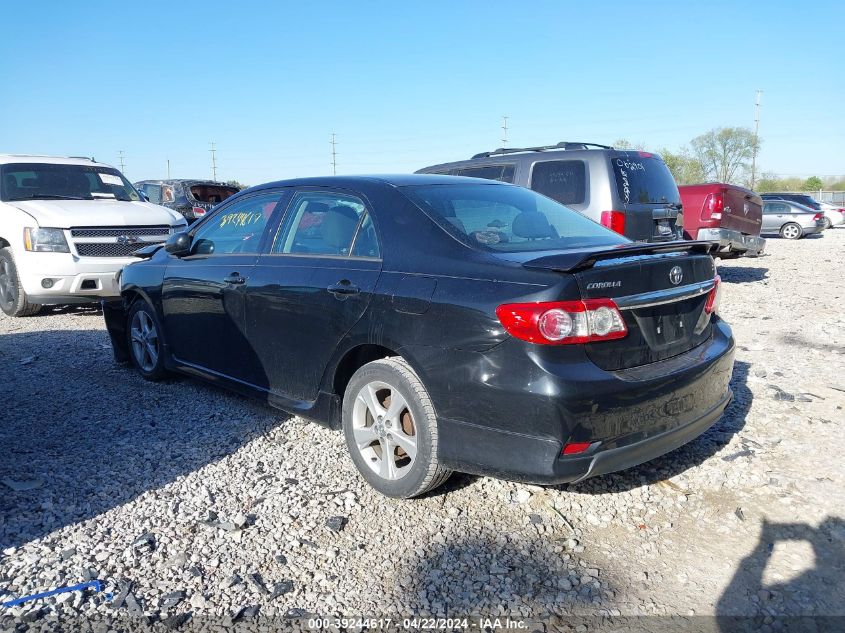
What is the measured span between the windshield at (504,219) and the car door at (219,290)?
124 centimetres

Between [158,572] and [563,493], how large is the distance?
198cm

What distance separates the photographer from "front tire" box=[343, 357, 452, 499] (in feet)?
10.7

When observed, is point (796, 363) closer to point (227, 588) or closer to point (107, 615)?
point (227, 588)

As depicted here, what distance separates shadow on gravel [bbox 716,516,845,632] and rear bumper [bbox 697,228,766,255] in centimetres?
865

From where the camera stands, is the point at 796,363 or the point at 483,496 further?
the point at 796,363

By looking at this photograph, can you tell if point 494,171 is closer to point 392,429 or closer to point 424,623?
point 392,429

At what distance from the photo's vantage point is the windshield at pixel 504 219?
3527mm

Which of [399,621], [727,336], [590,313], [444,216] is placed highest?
[444,216]

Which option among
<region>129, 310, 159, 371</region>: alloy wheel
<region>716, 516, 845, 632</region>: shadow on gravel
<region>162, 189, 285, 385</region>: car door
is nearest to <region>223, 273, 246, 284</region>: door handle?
<region>162, 189, 285, 385</region>: car door

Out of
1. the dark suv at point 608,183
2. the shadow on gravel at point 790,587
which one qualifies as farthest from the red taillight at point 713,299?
the dark suv at point 608,183

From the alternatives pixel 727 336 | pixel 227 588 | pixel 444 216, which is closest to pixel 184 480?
pixel 227 588

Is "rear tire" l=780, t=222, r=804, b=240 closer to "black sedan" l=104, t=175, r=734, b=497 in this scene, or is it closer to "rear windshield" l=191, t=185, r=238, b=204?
"rear windshield" l=191, t=185, r=238, b=204

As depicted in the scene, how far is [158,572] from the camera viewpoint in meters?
2.91

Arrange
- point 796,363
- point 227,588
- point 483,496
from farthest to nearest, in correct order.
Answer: point 796,363, point 483,496, point 227,588
